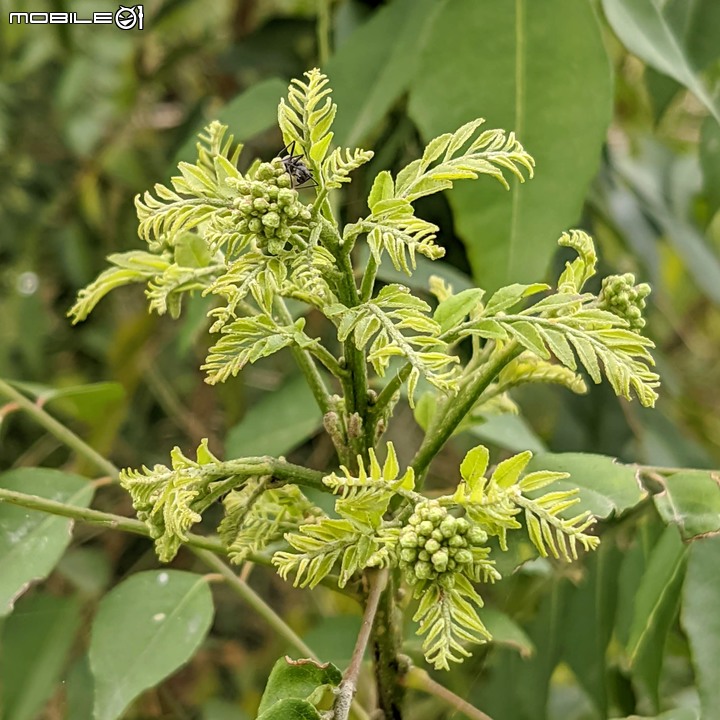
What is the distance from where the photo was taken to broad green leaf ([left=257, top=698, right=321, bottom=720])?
1.07 ft

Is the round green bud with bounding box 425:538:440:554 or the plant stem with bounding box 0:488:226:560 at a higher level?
the round green bud with bounding box 425:538:440:554

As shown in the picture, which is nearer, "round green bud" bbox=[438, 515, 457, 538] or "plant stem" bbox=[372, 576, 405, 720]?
"round green bud" bbox=[438, 515, 457, 538]

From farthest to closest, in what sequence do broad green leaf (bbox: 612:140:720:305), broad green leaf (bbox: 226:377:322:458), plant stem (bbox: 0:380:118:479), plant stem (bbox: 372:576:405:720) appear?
broad green leaf (bbox: 612:140:720:305) → broad green leaf (bbox: 226:377:322:458) → plant stem (bbox: 0:380:118:479) → plant stem (bbox: 372:576:405:720)

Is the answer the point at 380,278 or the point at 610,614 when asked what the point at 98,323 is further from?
the point at 610,614

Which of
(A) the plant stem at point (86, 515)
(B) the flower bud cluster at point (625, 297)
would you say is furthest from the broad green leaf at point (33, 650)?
(B) the flower bud cluster at point (625, 297)

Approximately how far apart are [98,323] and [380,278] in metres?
0.65

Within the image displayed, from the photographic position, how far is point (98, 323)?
1.16 metres

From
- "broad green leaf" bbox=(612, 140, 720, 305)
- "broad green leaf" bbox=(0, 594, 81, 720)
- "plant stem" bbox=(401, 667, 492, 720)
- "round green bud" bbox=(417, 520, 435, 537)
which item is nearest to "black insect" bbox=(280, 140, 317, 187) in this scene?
"round green bud" bbox=(417, 520, 435, 537)

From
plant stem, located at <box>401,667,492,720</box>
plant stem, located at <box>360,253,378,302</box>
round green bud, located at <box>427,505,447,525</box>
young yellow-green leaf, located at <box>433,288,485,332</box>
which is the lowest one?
plant stem, located at <box>401,667,492,720</box>

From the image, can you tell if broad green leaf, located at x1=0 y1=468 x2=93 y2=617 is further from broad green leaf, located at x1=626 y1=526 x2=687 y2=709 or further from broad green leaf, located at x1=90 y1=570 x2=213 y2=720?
broad green leaf, located at x1=626 y1=526 x2=687 y2=709

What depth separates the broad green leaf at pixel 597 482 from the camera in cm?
42

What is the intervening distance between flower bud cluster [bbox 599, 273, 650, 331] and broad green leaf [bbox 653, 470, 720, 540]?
0.14 metres

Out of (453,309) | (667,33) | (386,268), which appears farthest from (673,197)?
(453,309)

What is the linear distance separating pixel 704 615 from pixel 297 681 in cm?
22
